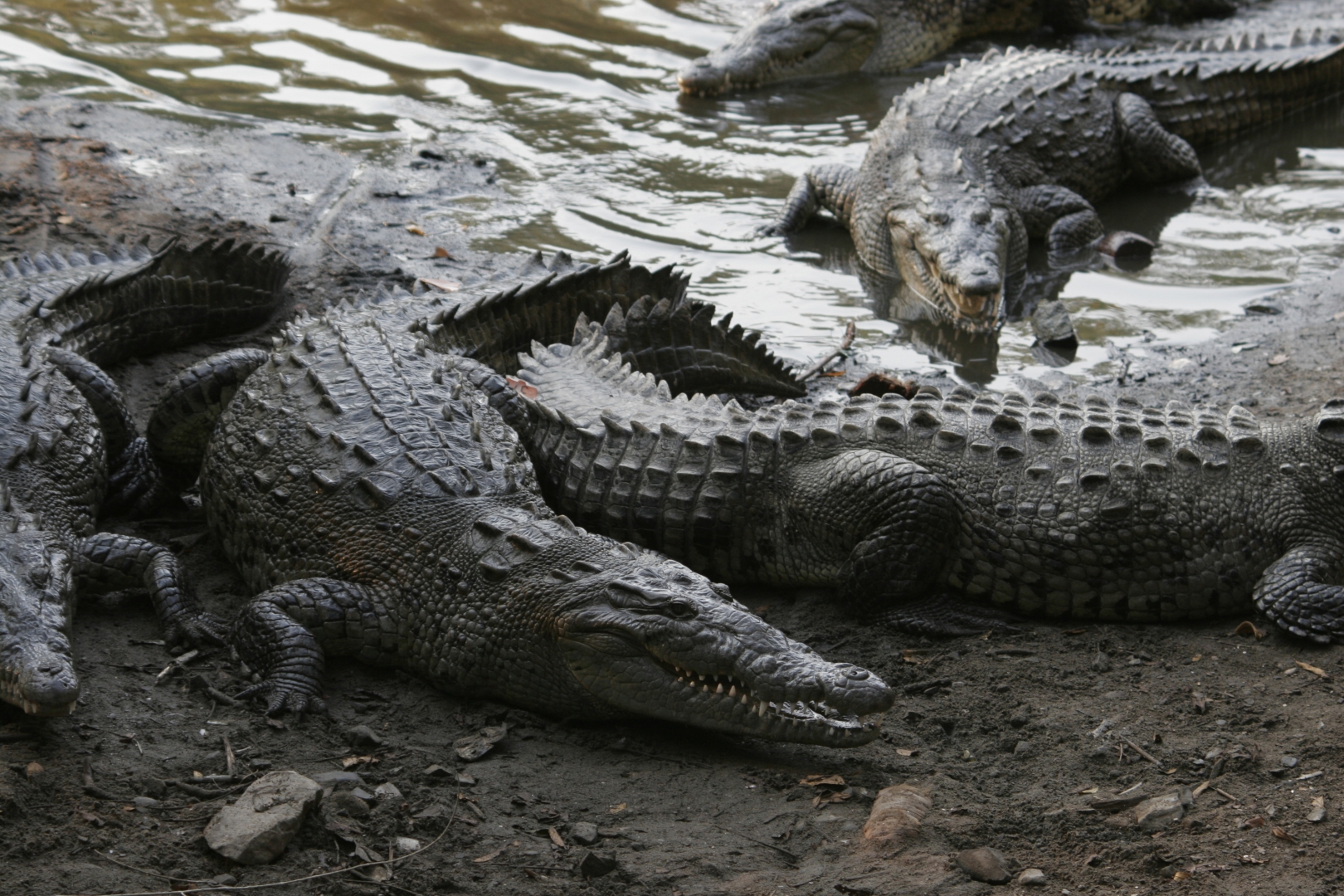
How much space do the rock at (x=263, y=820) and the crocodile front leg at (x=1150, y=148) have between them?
750cm

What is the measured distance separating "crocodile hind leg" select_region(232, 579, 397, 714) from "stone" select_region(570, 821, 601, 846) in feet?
3.19

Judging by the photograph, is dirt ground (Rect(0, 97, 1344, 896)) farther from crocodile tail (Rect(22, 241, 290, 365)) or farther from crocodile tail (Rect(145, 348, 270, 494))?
crocodile tail (Rect(22, 241, 290, 365))

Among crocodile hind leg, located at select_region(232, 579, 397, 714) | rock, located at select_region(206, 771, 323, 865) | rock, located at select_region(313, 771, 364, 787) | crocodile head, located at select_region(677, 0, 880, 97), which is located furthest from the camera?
crocodile head, located at select_region(677, 0, 880, 97)

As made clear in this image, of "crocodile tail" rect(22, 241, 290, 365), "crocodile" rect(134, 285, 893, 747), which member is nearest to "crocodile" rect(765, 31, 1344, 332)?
"crocodile tail" rect(22, 241, 290, 365)

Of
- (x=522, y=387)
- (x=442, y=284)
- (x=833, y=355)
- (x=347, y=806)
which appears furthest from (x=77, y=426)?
(x=833, y=355)

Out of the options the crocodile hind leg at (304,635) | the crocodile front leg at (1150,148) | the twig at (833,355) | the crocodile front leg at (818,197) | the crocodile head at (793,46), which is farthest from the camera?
the crocodile head at (793,46)

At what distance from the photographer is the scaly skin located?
420cm

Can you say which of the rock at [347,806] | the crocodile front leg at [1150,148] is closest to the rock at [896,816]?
the rock at [347,806]

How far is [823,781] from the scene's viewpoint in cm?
339

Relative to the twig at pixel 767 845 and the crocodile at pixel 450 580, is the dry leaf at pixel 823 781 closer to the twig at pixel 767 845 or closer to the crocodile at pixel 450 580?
the crocodile at pixel 450 580

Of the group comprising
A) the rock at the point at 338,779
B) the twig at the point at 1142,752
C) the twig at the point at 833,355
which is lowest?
the rock at the point at 338,779

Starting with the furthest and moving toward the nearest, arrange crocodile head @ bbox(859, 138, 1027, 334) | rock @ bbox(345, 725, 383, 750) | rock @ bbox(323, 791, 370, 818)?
1. crocodile head @ bbox(859, 138, 1027, 334)
2. rock @ bbox(345, 725, 383, 750)
3. rock @ bbox(323, 791, 370, 818)

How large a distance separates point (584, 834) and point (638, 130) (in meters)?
7.10

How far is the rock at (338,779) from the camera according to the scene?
3.30m
